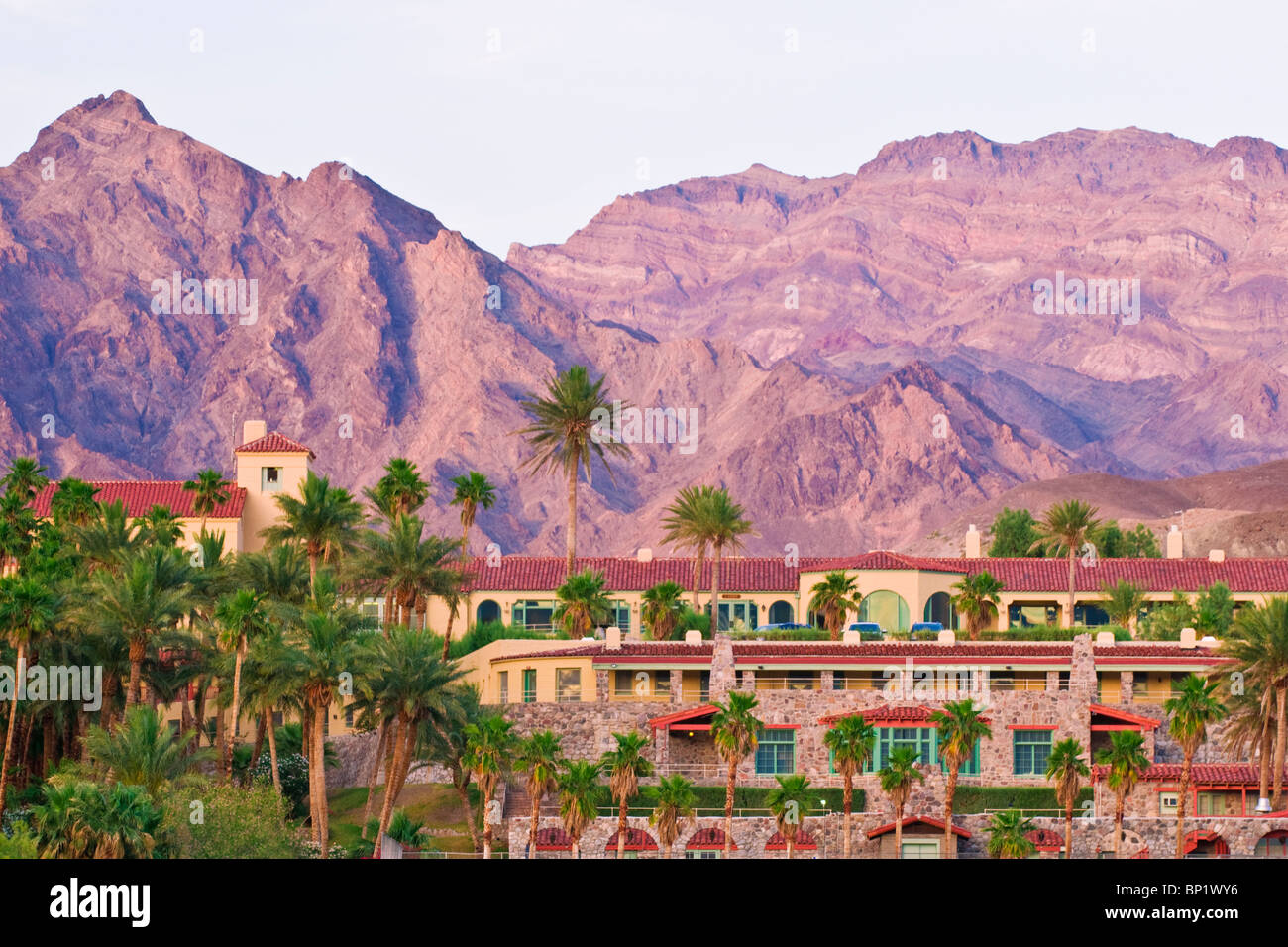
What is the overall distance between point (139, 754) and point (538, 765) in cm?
1275

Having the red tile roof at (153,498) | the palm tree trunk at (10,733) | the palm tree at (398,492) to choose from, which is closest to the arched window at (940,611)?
the palm tree at (398,492)

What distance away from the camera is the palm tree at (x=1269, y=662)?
6625 centimetres

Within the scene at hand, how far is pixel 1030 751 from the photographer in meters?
69.4

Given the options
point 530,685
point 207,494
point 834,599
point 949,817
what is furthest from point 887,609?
point 949,817

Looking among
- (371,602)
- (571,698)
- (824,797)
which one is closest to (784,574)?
(371,602)

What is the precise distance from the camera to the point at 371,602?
307 ft

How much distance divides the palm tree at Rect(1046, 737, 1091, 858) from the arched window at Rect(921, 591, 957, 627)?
31868 mm

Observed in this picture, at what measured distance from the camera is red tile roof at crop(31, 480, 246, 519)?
100 metres

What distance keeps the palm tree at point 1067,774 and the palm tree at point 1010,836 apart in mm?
1280

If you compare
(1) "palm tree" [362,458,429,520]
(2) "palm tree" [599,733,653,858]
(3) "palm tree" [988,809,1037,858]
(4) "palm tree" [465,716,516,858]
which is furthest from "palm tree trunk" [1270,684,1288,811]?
(1) "palm tree" [362,458,429,520]

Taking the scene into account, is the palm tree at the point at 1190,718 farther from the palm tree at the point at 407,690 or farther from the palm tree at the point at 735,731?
the palm tree at the point at 407,690

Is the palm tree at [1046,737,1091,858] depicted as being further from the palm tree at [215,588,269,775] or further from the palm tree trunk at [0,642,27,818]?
the palm tree trunk at [0,642,27,818]

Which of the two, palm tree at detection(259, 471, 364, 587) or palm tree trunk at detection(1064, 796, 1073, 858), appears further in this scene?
palm tree at detection(259, 471, 364, 587)
